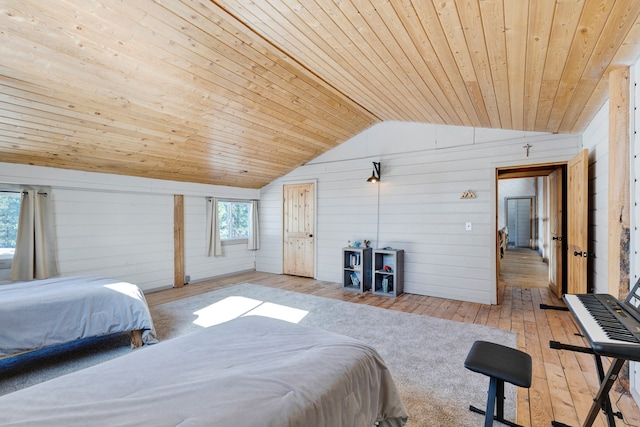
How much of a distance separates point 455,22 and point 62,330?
12.5ft

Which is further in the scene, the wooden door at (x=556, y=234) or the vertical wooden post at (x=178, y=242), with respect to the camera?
the vertical wooden post at (x=178, y=242)

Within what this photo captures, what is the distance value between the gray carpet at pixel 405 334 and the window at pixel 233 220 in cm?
167

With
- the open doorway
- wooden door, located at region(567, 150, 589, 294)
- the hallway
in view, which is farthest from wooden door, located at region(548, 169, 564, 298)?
wooden door, located at region(567, 150, 589, 294)

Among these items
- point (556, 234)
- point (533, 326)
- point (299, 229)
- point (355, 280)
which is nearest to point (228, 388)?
point (533, 326)

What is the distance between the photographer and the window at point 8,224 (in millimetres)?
3906

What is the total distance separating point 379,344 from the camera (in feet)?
9.77

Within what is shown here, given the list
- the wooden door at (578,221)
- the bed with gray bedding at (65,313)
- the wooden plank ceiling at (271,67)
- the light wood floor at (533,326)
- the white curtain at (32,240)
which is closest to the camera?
the wooden plank ceiling at (271,67)

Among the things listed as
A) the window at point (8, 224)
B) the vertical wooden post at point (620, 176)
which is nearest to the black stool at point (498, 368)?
the vertical wooden post at point (620, 176)

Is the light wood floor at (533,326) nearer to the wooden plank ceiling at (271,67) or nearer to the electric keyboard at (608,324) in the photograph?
the electric keyboard at (608,324)

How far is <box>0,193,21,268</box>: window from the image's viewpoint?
391 centimetres

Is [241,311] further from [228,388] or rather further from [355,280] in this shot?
[228,388]

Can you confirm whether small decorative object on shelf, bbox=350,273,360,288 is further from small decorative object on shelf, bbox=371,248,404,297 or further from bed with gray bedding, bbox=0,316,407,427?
bed with gray bedding, bbox=0,316,407,427

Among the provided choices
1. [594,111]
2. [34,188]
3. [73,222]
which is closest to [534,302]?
[594,111]

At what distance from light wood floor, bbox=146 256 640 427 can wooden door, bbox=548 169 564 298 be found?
0.76 feet
